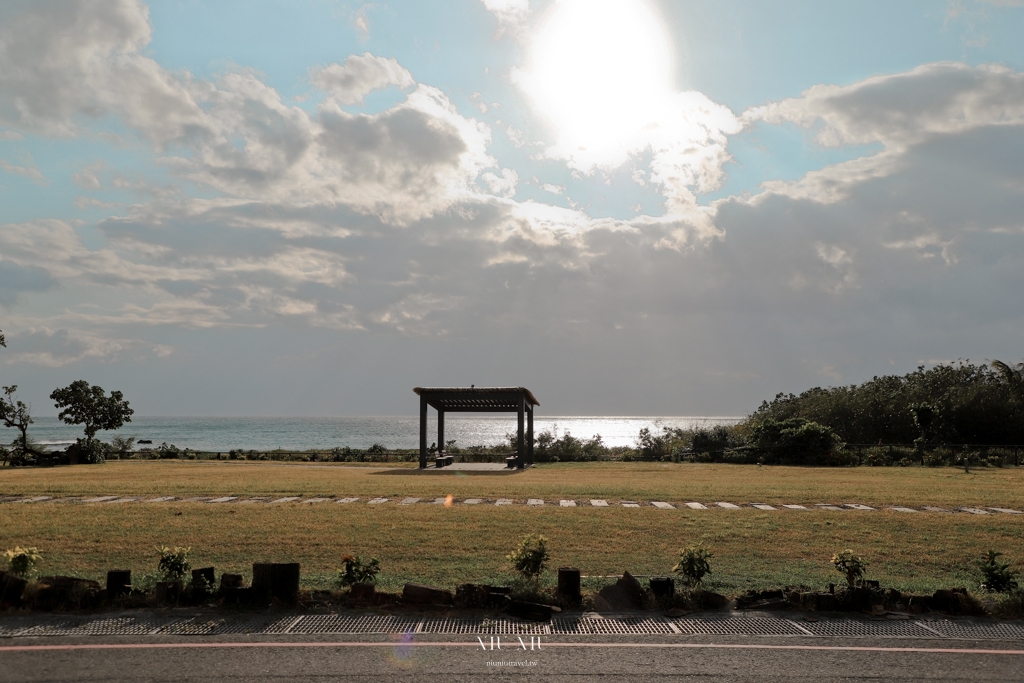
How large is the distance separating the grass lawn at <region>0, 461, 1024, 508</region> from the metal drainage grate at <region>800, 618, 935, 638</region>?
10.9 meters

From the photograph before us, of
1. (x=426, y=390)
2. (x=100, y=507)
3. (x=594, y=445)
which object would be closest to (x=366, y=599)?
(x=100, y=507)

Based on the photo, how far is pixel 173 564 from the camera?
872cm

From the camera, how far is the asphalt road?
6.11m

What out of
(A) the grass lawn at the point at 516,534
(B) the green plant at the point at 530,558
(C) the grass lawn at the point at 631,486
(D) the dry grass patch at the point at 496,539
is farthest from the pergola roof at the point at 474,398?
(B) the green plant at the point at 530,558

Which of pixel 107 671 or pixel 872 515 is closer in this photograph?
pixel 107 671

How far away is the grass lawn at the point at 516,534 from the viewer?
1041 centimetres

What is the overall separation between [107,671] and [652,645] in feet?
15.7

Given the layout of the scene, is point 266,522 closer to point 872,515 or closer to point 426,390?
point 872,515

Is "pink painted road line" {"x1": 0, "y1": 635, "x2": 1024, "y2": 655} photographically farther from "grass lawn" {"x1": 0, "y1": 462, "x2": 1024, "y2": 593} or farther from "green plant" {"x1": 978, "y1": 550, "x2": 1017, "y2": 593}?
"green plant" {"x1": 978, "y1": 550, "x2": 1017, "y2": 593}

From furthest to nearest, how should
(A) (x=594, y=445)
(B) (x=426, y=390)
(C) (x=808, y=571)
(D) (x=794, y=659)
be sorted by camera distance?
(A) (x=594, y=445), (B) (x=426, y=390), (C) (x=808, y=571), (D) (x=794, y=659)

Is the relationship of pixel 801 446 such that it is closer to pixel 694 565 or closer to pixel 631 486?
pixel 631 486

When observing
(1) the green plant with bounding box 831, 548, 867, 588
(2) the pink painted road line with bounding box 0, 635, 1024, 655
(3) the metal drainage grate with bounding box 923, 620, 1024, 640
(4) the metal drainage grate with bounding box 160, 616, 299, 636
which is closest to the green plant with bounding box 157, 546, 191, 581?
(4) the metal drainage grate with bounding box 160, 616, 299, 636

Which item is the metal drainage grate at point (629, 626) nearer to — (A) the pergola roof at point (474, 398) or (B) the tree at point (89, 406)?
(A) the pergola roof at point (474, 398)

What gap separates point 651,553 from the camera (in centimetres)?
1149
